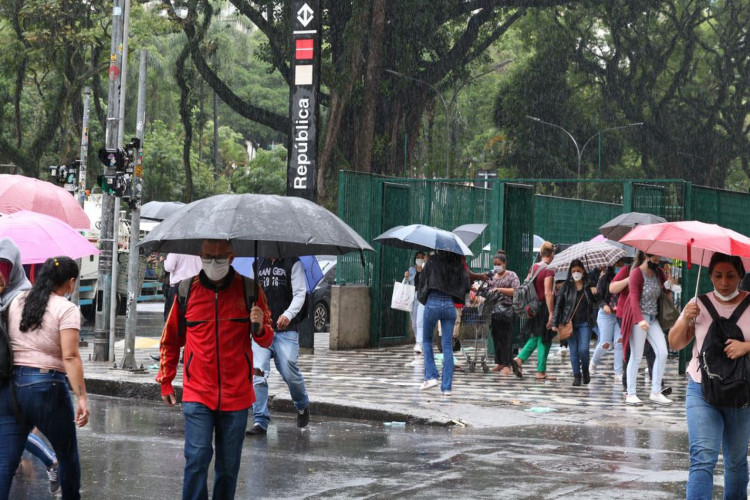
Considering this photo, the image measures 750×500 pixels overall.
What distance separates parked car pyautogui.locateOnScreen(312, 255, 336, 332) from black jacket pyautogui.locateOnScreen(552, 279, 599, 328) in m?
8.46

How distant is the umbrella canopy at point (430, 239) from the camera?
1347cm

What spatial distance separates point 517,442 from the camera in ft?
33.8

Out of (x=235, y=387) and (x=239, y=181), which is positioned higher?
(x=239, y=181)

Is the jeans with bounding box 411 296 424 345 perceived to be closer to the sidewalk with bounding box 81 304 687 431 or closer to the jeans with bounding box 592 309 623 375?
the sidewalk with bounding box 81 304 687 431

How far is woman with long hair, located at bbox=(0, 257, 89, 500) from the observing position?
653 centimetres

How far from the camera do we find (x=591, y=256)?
581 inches

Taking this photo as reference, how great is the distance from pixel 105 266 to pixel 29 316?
9.49m

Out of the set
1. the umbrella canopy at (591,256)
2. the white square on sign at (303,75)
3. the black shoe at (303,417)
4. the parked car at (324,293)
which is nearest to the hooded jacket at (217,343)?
the black shoe at (303,417)

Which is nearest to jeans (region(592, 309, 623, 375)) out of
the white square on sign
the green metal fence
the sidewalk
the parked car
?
the sidewalk

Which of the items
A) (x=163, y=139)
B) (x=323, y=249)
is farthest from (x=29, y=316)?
(x=163, y=139)

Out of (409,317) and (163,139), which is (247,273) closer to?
(409,317)

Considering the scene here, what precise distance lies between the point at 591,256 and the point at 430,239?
226cm

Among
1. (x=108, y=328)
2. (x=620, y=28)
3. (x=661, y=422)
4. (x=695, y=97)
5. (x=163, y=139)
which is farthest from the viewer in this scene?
(x=163, y=139)

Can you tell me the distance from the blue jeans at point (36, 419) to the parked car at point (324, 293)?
15.8 m
